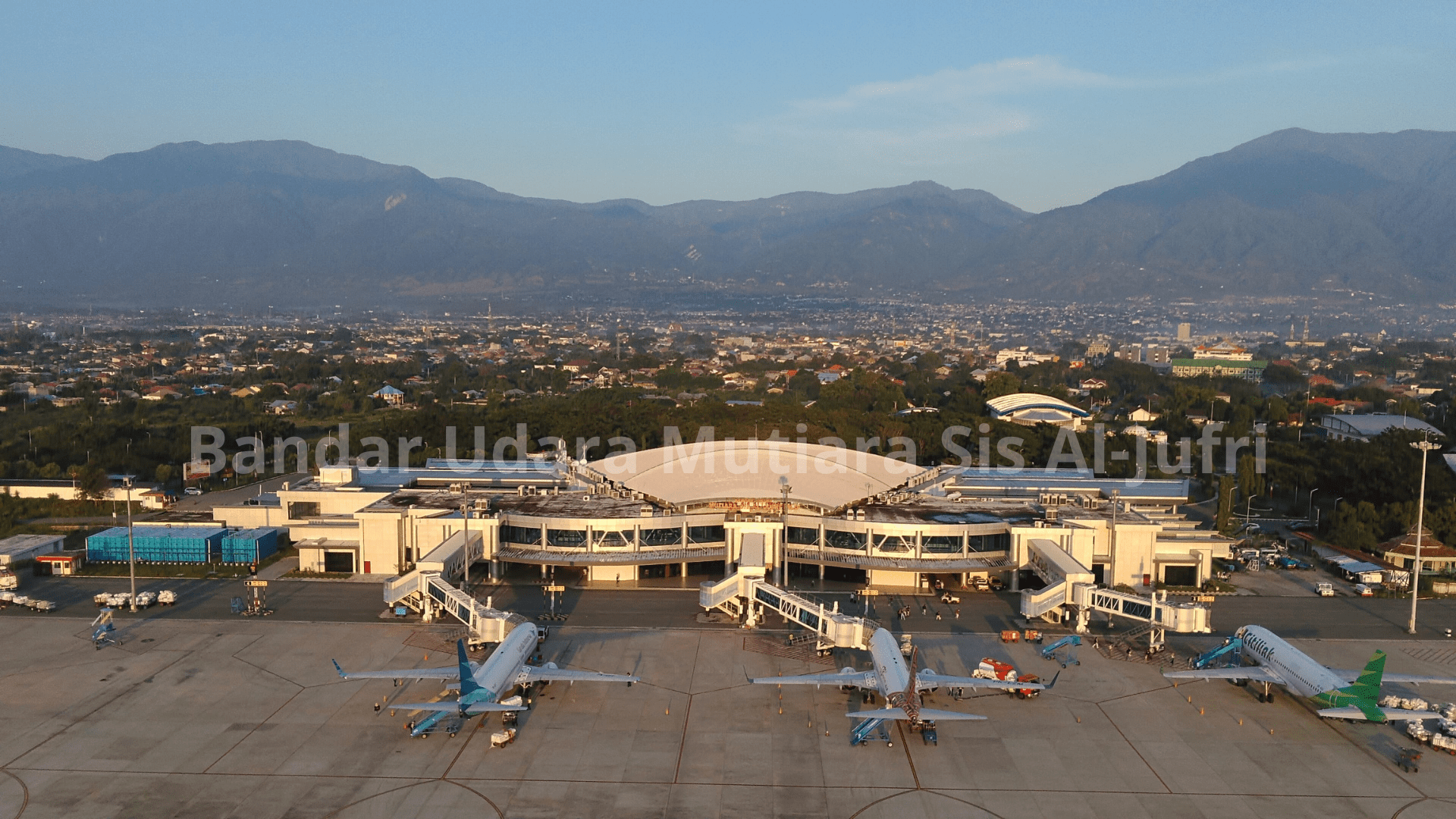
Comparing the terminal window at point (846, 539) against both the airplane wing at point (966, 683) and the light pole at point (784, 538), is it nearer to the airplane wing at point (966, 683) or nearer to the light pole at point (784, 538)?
the light pole at point (784, 538)

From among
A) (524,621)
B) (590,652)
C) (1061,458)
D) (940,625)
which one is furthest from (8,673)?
(1061,458)

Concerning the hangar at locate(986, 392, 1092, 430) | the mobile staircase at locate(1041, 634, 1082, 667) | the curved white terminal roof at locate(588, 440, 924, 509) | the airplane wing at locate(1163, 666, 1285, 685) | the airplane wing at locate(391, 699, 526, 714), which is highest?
the curved white terminal roof at locate(588, 440, 924, 509)

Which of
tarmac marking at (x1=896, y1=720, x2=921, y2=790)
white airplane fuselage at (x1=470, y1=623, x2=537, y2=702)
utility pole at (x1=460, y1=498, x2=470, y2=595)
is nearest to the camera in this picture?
tarmac marking at (x1=896, y1=720, x2=921, y2=790)

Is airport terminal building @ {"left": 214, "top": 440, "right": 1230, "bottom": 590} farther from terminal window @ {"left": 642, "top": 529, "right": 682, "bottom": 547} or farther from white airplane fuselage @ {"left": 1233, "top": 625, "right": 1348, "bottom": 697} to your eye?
white airplane fuselage @ {"left": 1233, "top": 625, "right": 1348, "bottom": 697}

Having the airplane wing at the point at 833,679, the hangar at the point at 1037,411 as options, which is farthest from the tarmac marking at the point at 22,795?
the hangar at the point at 1037,411

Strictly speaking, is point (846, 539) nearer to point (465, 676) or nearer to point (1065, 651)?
point (1065, 651)

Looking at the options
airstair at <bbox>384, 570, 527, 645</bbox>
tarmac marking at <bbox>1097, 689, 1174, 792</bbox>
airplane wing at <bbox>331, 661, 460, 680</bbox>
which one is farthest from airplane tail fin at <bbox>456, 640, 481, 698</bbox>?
tarmac marking at <bbox>1097, 689, 1174, 792</bbox>

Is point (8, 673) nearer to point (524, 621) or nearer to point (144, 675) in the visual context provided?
point (144, 675)

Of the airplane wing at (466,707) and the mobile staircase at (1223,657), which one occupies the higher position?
the airplane wing at (466,707)

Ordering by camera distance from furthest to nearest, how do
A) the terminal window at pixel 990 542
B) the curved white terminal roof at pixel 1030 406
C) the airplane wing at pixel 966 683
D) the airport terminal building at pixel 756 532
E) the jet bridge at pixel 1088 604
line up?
the curved white terminal roof at pixel 1030 406, the terminal window at pixel 990 542, the airport terminal building at pixel 756 532, the jet bridge at pixel 1088 604, the airplane wing at pixel 966 683
